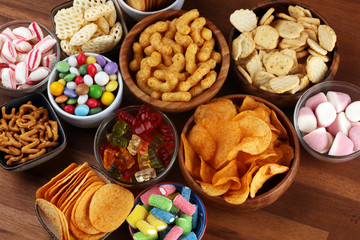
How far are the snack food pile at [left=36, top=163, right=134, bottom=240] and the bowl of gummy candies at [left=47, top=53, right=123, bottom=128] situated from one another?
167mm

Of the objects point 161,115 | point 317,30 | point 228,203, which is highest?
point 317,30

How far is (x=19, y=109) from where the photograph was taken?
1.17 metres

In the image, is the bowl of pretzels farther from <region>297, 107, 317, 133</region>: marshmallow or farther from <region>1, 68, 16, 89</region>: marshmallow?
<region>297, 107, 317, 133</region>: marshmallow

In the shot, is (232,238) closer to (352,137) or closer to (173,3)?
(352,137)

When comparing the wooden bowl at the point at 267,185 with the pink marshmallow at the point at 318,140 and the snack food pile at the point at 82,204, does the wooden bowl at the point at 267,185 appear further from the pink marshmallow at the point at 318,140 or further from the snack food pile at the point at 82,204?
the snack food pile at the point at 82,204

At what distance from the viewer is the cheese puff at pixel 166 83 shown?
1144mm

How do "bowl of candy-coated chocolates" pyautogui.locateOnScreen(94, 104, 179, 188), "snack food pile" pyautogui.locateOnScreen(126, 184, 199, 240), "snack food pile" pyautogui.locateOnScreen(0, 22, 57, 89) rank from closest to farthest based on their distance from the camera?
"snack food pile" pyautogui.locateOnScreen(126, 184, 199, 240) < "bowl of candy-coated chocolates" pyautogui.locateOnScreen(94, 104, 179, 188) < "snack food pile" pyautogui.locateOnScreen(0, 22, 57, 89)

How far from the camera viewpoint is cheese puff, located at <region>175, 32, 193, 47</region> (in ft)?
3.89

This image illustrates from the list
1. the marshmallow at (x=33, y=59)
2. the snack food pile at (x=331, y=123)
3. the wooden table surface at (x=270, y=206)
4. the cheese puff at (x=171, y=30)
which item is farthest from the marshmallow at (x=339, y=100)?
the marshmallow at (x=33, y=59)

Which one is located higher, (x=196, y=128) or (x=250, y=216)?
(x=196, y=128)

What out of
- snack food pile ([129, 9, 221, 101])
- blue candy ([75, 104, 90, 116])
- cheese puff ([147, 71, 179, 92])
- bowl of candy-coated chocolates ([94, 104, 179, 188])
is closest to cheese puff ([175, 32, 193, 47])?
snack food pile ([129, 9, 221, 101])

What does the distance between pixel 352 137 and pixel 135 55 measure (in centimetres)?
65

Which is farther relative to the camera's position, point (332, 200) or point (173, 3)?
point (173, 3)

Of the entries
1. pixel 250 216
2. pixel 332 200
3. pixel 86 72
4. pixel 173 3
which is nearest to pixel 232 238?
pixel 250 216
